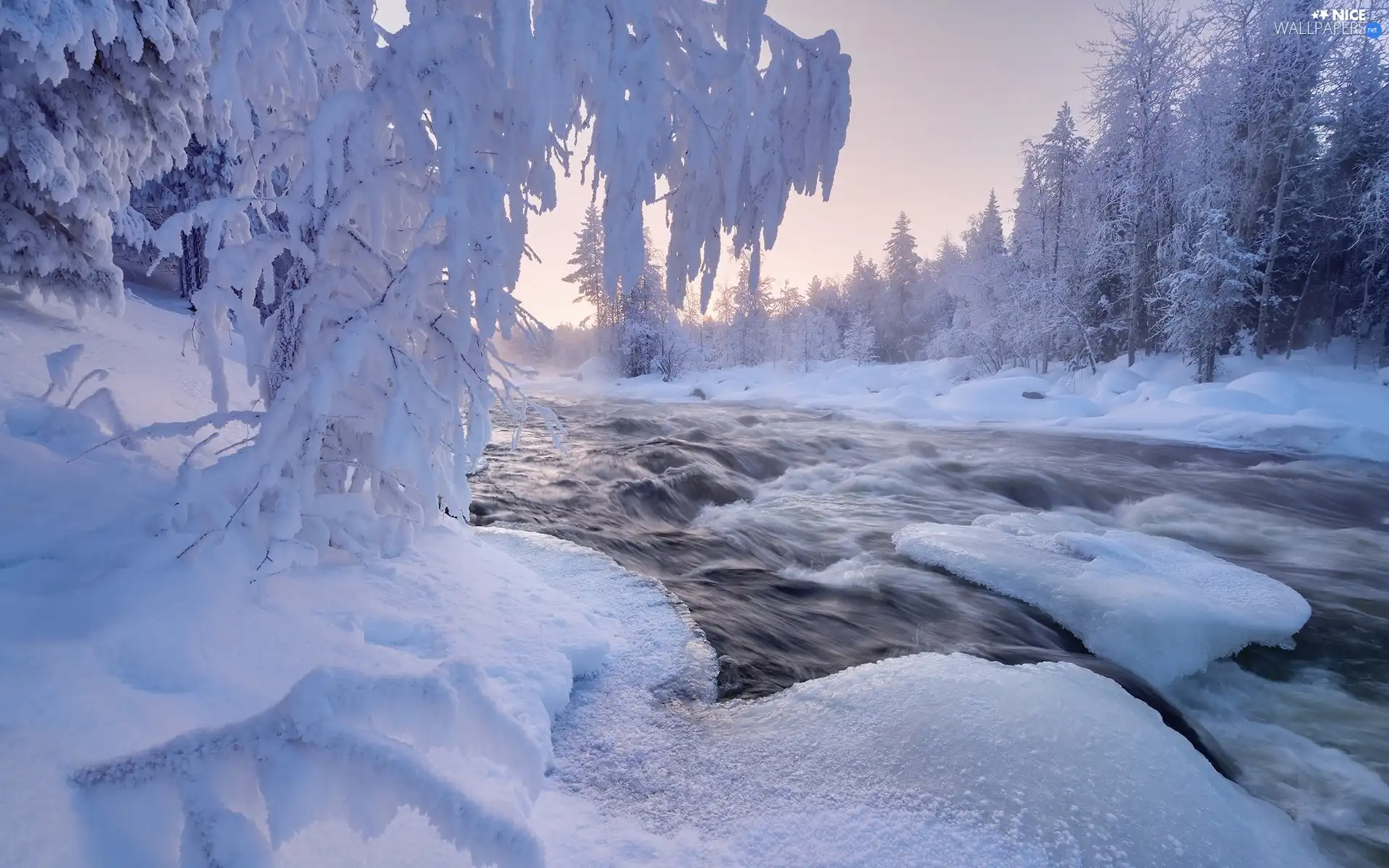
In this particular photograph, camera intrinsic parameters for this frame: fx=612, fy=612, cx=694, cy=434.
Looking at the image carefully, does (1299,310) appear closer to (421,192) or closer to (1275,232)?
(1275,232)

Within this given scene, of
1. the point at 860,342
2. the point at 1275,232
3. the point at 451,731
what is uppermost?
the point at 1275,232

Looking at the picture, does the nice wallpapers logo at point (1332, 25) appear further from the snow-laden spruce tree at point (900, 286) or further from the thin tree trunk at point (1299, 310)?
the snow-laden spruce tree at point (900, 286)

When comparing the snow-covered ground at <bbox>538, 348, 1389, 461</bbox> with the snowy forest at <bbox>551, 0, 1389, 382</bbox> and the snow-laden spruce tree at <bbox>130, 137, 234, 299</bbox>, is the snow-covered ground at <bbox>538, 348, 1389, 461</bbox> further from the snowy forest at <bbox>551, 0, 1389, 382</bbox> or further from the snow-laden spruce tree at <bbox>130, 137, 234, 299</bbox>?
the snow-laden spruce tree at <bbox>130, 137, 234, 299</bbox>

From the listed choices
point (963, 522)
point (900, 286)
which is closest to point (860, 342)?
point (900, 286)

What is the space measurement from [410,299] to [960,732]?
307 cm

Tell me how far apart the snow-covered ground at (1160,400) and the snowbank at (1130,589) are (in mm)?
10126

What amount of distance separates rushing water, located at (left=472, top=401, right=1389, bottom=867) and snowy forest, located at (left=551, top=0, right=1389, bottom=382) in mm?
6033

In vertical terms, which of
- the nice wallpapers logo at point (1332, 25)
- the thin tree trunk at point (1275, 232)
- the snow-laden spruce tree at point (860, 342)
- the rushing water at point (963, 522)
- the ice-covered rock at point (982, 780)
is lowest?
the rushing water at point (963, 522)

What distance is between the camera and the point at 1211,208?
834 inches

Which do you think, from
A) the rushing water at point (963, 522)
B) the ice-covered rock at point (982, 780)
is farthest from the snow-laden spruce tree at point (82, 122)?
the ice-covered rock at point (982, 780)

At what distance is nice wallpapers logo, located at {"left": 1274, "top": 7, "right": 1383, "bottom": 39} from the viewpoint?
61.3ft

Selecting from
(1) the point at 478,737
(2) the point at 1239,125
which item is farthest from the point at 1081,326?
(1) the point at 478,737

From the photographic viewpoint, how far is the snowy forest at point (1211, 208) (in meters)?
19.6

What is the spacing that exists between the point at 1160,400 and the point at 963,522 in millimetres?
13681
